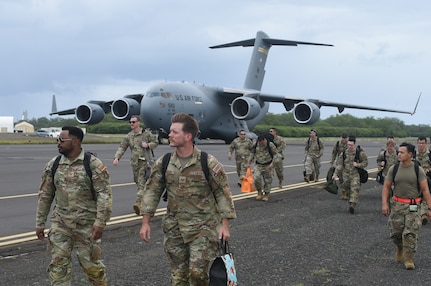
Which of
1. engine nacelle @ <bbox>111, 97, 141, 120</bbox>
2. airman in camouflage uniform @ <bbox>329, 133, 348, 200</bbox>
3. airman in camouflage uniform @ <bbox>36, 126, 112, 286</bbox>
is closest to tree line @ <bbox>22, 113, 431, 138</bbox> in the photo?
engine nacelle @ <bbox>111, 97, 141, 120</bbox>

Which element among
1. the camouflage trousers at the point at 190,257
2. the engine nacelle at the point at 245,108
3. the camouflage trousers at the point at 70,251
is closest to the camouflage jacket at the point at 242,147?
the camouflage trousers at the point at 70,251

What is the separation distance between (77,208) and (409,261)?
4253 millimetres

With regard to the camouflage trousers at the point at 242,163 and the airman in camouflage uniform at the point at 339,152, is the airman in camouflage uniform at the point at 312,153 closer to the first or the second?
the camouflage trousers at the point at 242,163

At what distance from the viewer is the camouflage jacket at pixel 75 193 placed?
4.83 metres

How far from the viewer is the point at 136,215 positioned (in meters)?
9.94

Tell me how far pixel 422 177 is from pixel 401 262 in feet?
3.85

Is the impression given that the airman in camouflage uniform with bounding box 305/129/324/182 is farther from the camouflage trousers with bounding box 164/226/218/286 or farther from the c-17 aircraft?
the c-17 aircraft

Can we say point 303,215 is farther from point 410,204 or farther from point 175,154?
point 175,154

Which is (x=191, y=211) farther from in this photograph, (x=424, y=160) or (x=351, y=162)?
(x=424, y=160)

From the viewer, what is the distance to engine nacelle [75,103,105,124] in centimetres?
3406

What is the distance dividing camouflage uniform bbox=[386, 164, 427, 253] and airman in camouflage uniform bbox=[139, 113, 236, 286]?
3.23 m

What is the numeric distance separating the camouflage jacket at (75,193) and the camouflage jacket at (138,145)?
546 cm

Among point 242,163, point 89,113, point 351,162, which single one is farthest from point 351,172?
point 89,113

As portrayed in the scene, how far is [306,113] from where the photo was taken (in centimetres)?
3406
